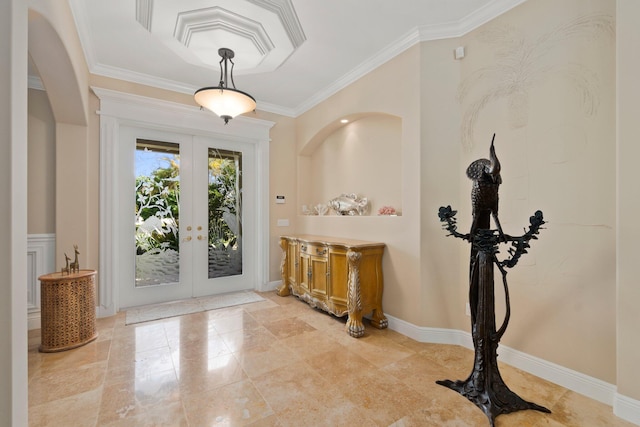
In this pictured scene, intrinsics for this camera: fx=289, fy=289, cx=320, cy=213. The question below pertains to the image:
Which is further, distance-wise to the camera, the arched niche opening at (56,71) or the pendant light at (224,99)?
the pendant light at (224,99)

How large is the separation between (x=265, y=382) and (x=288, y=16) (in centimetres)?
310

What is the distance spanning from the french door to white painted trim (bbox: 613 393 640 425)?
418 cm

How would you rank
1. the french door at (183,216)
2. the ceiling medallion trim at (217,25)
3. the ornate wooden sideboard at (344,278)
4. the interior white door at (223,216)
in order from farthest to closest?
the interior white door at (223,216)
the french door at (183,216)
the ornate wooden sideboard at (344,278)
the ceiling medallion trim at (217,25)

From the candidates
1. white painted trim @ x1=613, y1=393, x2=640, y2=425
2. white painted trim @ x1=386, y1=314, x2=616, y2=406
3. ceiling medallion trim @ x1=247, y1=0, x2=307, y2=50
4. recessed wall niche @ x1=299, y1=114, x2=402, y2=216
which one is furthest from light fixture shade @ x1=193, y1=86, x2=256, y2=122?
white painted trim @ x1=613, y1=393, x2=640, y2=425

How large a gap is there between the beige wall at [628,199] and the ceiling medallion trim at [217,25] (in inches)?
108

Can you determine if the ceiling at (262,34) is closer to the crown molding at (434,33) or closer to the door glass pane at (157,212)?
the crown molding at (434,33)

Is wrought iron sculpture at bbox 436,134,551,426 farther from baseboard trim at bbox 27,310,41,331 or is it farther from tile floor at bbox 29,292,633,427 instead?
baseboard trim at bbox 27,310,41,331

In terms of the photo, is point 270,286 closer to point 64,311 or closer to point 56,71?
point 64,311

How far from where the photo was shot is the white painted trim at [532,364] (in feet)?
6.43

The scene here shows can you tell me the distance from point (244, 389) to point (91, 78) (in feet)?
12.8

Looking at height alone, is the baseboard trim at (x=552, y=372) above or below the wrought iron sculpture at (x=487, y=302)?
below

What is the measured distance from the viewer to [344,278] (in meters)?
3.28

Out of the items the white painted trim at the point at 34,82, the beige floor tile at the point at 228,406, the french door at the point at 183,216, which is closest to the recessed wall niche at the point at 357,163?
the french door at the point at 183,216

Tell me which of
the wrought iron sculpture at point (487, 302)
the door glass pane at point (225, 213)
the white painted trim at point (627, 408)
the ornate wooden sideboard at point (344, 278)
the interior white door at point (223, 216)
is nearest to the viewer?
the white painted trim at point (627, 408)
